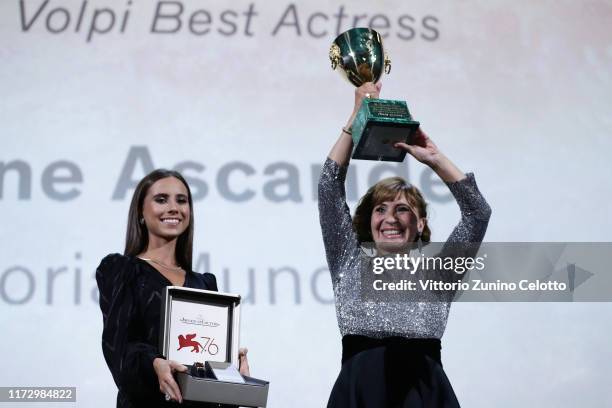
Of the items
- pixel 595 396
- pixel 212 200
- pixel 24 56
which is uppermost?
pixel 24 56

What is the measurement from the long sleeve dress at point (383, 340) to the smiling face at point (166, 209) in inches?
12.4

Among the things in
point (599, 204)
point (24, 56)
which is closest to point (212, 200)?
point (24, 56)

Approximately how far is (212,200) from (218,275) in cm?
24

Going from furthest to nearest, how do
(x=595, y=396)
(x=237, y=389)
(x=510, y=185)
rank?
A: 1. (x=510, y=185)
2. (x=595, y=396)
3. (x=237, y=389)

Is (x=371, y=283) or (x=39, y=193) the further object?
(x=39, y=193)

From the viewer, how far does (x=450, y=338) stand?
2.97 metres

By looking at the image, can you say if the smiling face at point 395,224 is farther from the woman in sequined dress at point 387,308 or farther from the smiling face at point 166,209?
the smiling face at point 166,209

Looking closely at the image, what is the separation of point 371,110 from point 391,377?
1.88 ft

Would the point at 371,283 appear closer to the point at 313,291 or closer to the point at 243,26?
A: the point at 313,291

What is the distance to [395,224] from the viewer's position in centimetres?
233

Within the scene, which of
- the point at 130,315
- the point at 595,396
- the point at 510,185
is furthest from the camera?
the point at 510,185

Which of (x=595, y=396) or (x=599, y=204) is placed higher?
(x=599, y=204)

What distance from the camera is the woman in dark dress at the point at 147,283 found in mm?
2004

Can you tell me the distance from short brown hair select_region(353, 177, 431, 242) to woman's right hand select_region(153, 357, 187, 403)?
588 millimetres
